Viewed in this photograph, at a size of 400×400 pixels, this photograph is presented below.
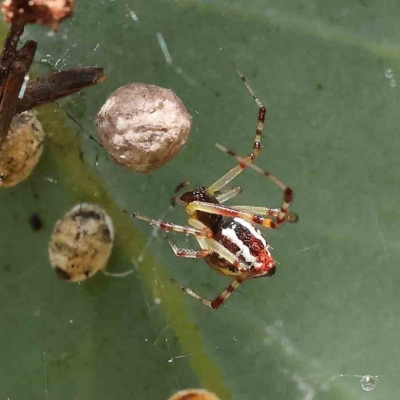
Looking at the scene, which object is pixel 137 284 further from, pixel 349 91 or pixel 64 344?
pixel 349 91

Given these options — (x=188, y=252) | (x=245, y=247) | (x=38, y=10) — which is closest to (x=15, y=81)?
(x=38, y=10)

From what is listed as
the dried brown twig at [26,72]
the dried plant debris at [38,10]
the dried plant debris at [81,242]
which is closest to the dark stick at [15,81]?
the dried brown twig at [26,72]

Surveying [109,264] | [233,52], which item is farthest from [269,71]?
[109,264]

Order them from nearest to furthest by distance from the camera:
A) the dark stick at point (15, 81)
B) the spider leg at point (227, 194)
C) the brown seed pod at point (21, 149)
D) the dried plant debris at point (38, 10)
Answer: the dried plant debris at point (38, 10)
the dark stick at point (15, 81)
the brown seed pod at point (21, 149)
the spider leg at point (227, 194)

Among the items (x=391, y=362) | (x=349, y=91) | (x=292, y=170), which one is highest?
(x=349, y=91)

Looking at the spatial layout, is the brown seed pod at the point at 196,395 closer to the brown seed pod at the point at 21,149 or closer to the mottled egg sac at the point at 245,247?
the mottled egg sac at the point at 245,247

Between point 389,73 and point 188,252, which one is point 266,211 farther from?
point 389,73

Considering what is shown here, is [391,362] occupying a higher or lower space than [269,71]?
lower
